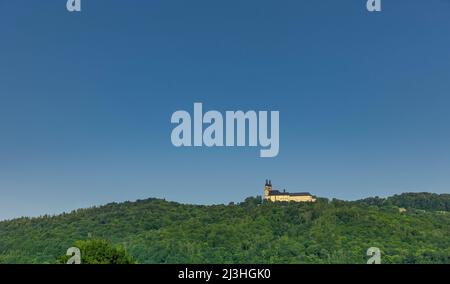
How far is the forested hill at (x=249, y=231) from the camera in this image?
26.5ft

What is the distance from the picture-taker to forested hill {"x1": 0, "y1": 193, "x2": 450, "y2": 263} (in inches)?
317

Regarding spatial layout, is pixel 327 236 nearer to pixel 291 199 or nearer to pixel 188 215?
pixel 291 199

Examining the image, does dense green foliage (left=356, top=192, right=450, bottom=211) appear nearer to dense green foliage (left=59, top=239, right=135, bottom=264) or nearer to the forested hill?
the forested hill

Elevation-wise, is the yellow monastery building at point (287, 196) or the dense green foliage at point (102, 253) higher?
the yellow monastery building at point (287, 196)

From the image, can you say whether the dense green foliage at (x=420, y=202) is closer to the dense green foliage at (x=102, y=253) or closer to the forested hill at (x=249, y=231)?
the forested hill at (x=249, y=231)

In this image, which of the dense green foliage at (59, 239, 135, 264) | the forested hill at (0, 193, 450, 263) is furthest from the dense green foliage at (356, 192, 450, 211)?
the dense green foliage at (59, 239, 135, 264)

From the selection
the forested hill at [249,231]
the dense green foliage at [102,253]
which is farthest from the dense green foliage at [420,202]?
the dense green foliage at [102,253]

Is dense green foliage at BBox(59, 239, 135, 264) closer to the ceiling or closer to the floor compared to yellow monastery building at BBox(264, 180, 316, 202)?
closer to the floor

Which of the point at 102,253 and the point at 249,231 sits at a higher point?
the point at 249,231

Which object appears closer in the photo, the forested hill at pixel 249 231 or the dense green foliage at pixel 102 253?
the dense green foliage at pixel 102 253

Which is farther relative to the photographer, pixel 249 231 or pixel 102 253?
pixel 249 231

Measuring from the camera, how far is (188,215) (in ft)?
27.5

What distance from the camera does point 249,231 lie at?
8.92 m
